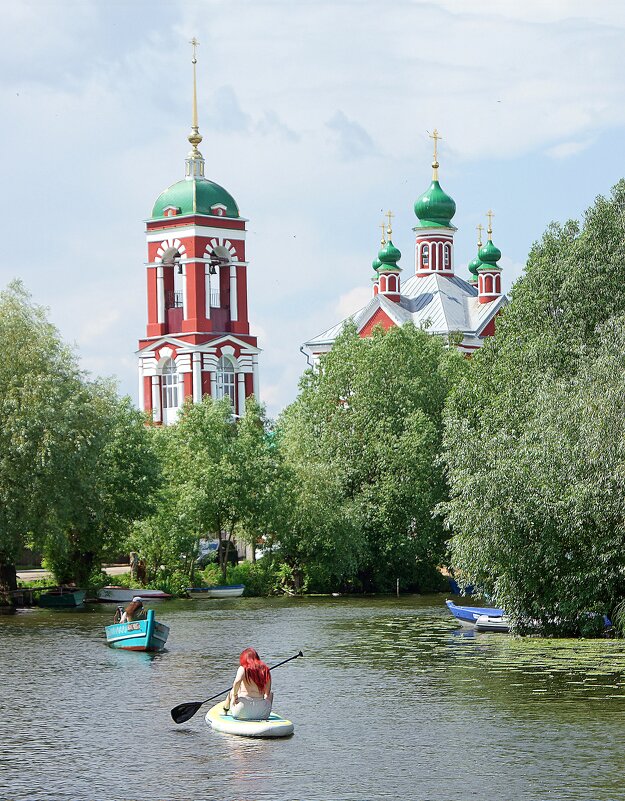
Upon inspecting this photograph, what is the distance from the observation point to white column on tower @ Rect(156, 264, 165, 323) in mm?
95938

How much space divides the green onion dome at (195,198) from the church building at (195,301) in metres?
0.06

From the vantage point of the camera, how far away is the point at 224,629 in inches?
1845

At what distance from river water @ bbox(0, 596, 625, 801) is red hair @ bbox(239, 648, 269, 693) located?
1.04 meters

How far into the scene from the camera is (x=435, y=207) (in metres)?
112

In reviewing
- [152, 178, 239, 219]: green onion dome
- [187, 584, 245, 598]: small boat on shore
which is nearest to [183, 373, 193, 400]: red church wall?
[152, 178, 239, 219]: green onion dome

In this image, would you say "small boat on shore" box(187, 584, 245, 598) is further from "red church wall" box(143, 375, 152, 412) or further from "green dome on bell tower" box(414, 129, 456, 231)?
"green dome on bell tower" box(414, 129, 456, 231)

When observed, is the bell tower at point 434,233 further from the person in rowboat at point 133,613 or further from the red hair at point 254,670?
the red hair at point 254,670

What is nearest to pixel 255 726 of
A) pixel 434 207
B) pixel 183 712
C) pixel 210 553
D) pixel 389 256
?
pixel 183 712

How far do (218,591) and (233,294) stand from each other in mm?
36147

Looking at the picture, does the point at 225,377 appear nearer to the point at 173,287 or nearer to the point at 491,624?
the point at 173,287

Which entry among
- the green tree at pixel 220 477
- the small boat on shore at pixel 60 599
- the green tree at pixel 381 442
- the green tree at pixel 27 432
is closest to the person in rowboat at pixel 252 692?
the green tree at pixel 27 432

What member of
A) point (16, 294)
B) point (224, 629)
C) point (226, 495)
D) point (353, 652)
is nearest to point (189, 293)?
point (226, 495)

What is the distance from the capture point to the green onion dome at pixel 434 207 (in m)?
112

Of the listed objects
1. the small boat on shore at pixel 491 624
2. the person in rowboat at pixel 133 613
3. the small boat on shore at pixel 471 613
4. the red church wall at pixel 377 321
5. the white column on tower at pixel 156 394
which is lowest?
the small boat on shore at pixel 491 624
